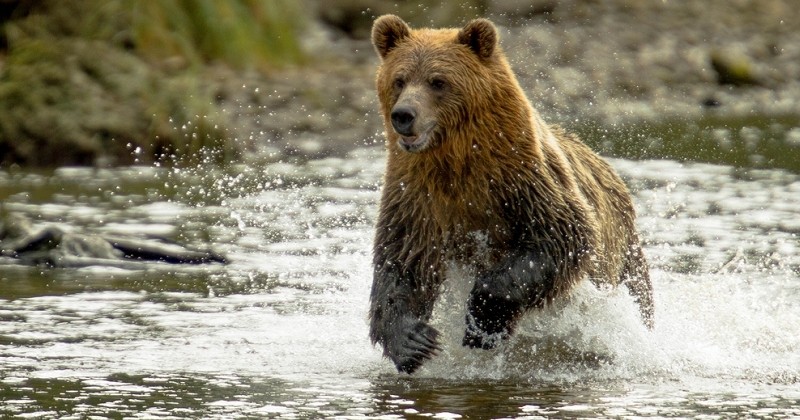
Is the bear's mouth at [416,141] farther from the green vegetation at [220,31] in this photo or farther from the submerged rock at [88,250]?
the green vegetation at [220,31]

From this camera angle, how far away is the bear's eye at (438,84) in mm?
7531

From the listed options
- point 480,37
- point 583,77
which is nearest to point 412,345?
point 480,37

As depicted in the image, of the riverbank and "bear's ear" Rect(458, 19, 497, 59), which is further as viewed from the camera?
the riverbank

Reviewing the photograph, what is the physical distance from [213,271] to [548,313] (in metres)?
3.54

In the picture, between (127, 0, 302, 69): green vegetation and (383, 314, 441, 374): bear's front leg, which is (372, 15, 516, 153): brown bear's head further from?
(127, 0, 302, 69): green vegetation

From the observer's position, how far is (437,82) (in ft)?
24.7

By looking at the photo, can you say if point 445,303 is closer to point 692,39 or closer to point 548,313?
point 548,313

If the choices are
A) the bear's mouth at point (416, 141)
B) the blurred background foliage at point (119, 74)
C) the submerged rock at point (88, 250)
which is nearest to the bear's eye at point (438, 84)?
the bear's mouth at point (416, 141)

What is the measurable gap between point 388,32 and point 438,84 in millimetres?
511

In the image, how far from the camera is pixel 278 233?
40.9 feet

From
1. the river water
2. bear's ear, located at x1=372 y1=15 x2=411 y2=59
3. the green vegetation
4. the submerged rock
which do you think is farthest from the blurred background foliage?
bear's ear, located at x1=372 y1=15 x2=411 y2=59

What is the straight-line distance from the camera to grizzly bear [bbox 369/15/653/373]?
7496 mm

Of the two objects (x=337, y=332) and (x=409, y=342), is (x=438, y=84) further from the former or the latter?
(x=337, y=332)

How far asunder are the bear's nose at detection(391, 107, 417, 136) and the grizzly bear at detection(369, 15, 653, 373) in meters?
0.03
